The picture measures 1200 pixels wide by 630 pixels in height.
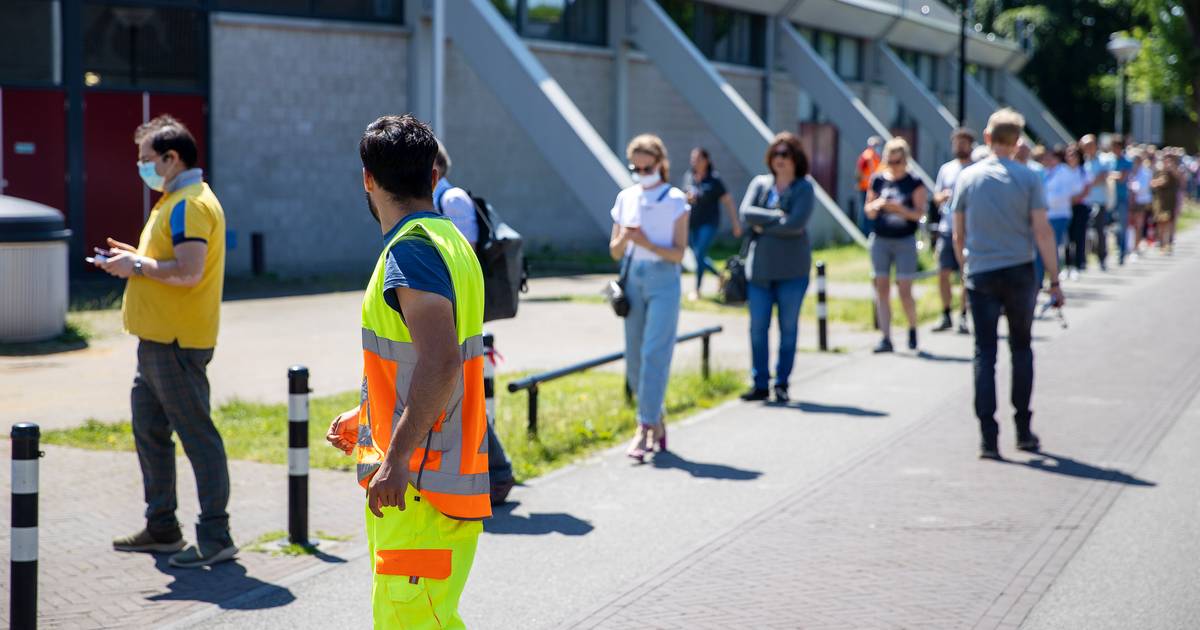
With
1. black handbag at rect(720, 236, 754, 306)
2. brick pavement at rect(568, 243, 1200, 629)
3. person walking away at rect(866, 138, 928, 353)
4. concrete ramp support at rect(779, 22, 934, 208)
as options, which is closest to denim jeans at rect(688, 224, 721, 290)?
person walking away at rect(866, 138, 928, 353)

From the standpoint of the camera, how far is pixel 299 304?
659 inches

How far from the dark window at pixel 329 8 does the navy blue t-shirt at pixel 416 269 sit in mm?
17396

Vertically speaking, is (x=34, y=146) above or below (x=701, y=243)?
above

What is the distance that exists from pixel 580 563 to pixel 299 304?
11.0 m

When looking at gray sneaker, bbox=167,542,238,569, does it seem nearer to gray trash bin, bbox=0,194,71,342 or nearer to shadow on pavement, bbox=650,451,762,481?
shadow on pavement, bbox=650,451,762,481

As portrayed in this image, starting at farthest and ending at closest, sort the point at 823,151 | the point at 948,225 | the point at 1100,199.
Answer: the point at 823,151, the point at 1100,199, the point at 948,225

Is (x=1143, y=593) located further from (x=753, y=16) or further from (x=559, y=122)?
(x=753, y=16)

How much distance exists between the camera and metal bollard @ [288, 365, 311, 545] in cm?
644

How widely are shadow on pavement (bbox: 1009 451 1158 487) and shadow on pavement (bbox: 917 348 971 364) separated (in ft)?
13.4

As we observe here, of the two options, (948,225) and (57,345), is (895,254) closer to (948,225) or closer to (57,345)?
(948,225)

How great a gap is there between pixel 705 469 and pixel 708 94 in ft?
62.2

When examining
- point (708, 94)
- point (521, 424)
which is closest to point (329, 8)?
point (708, 94)

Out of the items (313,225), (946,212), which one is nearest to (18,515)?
(946,212)

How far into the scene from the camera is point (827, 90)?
32.6 meters
